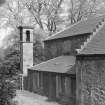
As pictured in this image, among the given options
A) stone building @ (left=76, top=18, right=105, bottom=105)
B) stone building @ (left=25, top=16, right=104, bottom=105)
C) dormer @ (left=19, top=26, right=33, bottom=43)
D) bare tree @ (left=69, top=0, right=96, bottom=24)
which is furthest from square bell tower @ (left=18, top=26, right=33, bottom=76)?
bare tree @ (left=69, top=0, right=96, bottom=24)

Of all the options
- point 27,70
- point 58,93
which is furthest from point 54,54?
point 58,93

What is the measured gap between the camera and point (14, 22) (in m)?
37.1

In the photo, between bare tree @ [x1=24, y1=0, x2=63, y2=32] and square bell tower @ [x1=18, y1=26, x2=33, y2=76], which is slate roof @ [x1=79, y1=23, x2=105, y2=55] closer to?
square bell tower @ [x1=18, y1=26, x2=33, y2=76]

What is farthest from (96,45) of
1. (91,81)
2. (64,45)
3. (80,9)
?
(80,9)

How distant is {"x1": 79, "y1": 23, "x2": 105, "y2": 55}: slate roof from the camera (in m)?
14.4

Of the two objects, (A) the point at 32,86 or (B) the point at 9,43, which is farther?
(B) the point at 9,43

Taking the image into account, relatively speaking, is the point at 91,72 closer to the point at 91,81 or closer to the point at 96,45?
the point at 91,81

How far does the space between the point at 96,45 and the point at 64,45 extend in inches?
378

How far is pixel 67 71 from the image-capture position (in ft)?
57.8

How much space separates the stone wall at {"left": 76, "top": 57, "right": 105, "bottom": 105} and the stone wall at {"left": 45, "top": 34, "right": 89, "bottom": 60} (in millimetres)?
6317

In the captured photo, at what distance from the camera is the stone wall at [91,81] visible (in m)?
13.9

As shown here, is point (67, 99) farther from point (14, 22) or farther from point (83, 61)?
point (14, 22)

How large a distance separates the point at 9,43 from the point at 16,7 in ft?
19.7

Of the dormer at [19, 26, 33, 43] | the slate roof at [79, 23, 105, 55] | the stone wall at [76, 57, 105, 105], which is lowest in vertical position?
the stone wall at [76, 57, 105, 105]
